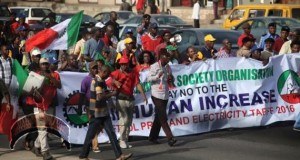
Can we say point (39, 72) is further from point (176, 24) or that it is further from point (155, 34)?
point (176, 24)

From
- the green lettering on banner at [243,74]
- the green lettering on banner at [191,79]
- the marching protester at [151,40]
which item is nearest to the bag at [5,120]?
the green lettering on banner at [191,79]

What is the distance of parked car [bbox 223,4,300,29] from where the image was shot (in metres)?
32.9

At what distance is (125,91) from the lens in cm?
1346

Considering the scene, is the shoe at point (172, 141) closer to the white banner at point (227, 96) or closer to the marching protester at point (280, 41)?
the white banner at point (227, 96)

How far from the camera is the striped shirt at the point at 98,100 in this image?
40.2ft

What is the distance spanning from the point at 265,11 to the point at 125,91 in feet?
66.8

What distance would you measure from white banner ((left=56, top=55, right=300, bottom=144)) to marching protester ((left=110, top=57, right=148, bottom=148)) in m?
0.56

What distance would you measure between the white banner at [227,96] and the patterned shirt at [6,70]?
5.78ft

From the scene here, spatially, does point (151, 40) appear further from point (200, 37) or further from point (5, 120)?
point (5, 120)

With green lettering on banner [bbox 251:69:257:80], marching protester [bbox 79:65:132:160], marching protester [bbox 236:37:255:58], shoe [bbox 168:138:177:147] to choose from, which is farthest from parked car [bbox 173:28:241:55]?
marching protester [bbox 79:65:132:160]

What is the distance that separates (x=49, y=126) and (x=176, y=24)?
20051 millimetres

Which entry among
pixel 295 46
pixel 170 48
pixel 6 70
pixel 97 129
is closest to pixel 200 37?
pixel 170 48

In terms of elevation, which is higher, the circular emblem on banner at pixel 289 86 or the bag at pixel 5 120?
the bag at pixel 5 120

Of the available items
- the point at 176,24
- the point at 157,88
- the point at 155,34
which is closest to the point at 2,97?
the point at 157,88
